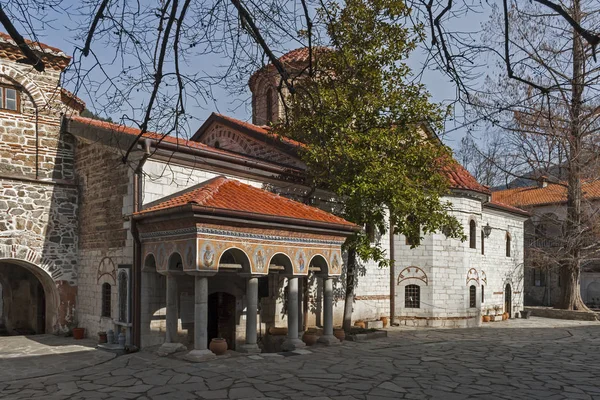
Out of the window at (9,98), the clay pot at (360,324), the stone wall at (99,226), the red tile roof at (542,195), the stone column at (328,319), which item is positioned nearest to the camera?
the stone wall at (99,226)

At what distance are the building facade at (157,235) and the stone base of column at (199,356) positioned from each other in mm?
41

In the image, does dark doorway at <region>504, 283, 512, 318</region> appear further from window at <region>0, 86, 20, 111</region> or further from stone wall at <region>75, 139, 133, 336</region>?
window at <region>0, 86, 20, 111</region>

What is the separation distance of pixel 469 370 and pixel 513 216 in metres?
15.1

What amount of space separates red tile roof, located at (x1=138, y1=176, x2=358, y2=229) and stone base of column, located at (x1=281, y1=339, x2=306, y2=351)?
8.79 feet

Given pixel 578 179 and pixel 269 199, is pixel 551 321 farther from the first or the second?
pixel 269 199

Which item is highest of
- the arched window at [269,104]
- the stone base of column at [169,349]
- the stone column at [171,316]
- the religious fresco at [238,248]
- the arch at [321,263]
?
the arched window at [269,104]

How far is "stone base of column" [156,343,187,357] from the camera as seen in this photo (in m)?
10.2

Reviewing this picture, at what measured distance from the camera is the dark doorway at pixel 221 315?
12.6 meters

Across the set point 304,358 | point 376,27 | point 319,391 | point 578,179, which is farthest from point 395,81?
point 578,179

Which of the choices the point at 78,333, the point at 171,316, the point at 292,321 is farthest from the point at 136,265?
the point at 292,321

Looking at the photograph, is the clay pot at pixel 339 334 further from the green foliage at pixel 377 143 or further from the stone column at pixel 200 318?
the stone column at pixel 200 318

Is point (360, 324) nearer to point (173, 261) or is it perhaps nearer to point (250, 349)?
point (250, 349)

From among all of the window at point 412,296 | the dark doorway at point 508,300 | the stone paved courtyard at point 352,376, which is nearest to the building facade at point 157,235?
the stone paved courtyard at point 352,376

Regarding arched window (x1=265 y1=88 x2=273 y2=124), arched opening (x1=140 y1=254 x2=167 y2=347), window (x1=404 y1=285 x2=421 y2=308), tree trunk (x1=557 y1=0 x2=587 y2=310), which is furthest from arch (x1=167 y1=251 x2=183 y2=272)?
tree trunk (x1=557 y1=0 x2=587 y2=310)
